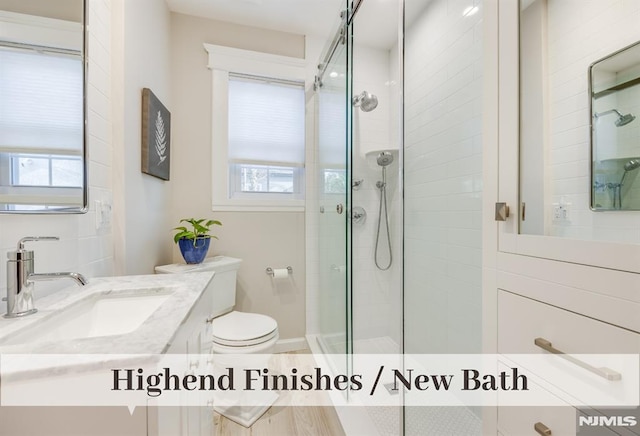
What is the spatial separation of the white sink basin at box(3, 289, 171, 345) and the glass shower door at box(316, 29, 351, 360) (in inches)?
43.4

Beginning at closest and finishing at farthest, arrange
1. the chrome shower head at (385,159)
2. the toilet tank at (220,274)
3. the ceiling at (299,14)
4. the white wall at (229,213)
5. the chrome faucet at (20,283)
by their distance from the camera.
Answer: the chrome faucet at (20,283) → the toilet tank at (220,274) → the ceiling at (299,14) → the white wall at (229,213) → the chrome shower head at (385,159)

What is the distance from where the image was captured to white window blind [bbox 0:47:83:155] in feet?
2.61

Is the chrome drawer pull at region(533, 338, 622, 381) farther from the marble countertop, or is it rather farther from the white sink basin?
the white sink basin

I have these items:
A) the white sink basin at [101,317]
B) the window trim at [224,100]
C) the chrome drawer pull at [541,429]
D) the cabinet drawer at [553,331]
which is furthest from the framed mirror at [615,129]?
the window trim at [224,100]

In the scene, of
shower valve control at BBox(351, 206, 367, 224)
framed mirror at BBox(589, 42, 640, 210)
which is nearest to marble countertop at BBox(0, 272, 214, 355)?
framed mirror at BBox(589, 42, 640, 210)

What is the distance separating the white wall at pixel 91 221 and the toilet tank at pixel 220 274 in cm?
44

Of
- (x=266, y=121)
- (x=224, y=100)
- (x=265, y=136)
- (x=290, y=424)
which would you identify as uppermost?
(x=224, y=100)

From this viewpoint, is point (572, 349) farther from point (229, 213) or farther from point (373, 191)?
point (229, 213)

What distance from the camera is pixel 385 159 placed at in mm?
2189

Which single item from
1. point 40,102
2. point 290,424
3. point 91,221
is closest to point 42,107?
point 40,102

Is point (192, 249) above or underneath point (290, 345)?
above

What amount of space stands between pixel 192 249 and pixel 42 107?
1.04 m

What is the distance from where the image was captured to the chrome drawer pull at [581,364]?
0.47 meters

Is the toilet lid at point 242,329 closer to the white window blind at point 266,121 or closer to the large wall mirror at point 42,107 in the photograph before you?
the large wall mirror at point 42,107
